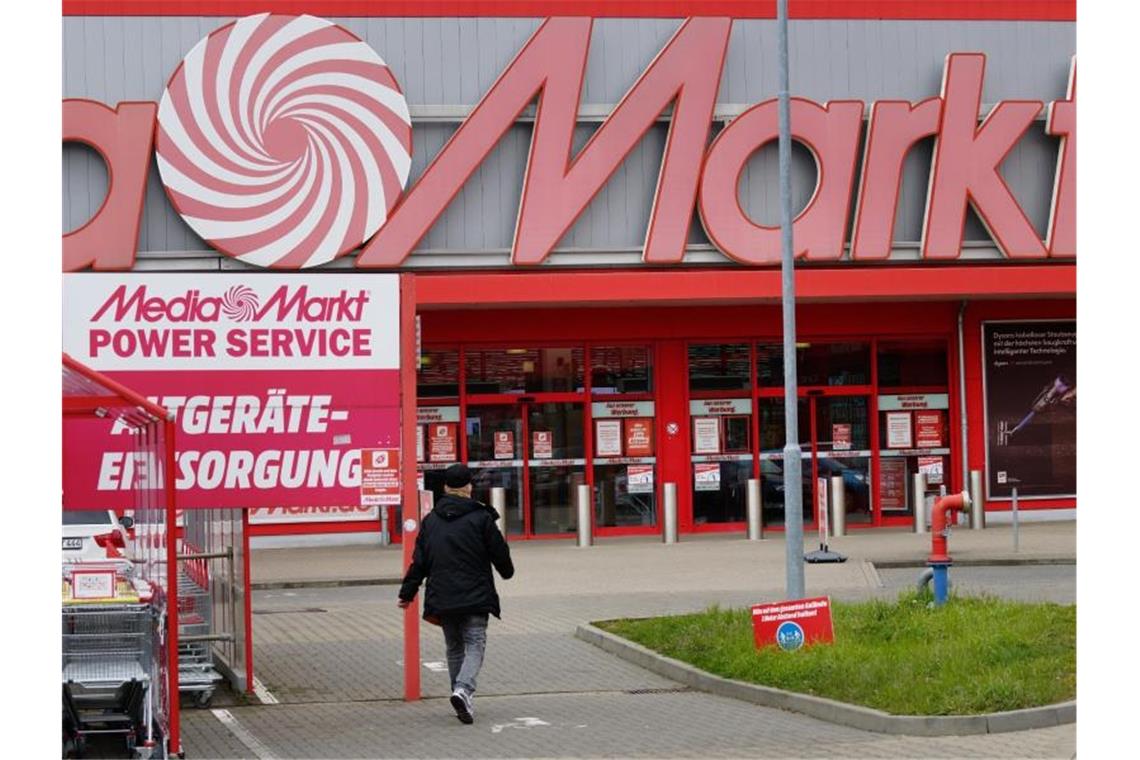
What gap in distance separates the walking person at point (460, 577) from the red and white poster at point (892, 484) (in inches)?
717

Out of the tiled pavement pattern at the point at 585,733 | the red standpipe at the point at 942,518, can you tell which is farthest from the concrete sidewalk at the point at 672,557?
the tiled pavement pattern at the point at 585,733

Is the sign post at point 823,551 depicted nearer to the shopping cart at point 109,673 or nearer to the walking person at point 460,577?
the walking person at point 460,577

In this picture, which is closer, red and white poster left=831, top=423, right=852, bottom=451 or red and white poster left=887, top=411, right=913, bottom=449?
red and white poster left=831, top=423, right=852, bottom=451

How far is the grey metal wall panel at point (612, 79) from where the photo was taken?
88.7 ft

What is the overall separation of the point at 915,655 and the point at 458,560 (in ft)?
11.4

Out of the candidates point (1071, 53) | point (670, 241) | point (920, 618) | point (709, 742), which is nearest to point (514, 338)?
point (670, 241)

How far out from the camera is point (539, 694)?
13.8 meters

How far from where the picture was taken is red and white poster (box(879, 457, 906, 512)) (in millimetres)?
29781

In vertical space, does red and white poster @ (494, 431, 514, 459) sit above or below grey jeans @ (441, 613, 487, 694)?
above

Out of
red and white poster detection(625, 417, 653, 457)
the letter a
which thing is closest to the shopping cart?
the letter a

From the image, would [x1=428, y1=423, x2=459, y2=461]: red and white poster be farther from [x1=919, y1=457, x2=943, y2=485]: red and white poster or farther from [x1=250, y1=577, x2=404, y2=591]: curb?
[x1=919, y1=457, x2=943, y2=485]: red and white poster

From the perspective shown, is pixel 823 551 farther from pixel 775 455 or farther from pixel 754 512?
pixel 775 455

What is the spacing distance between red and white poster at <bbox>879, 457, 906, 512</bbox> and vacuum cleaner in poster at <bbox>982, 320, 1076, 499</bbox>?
145 centimetres

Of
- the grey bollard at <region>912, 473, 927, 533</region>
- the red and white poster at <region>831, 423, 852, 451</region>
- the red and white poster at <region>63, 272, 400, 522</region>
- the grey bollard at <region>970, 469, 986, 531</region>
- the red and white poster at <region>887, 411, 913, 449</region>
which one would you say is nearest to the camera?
the red and white poster at <region>63, 272, 400, 522</region>
